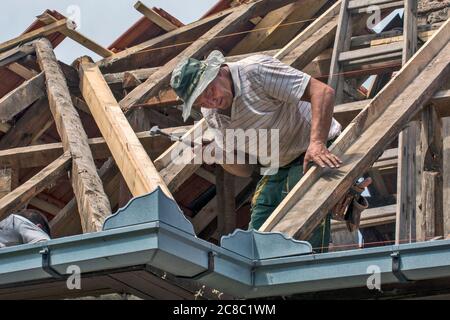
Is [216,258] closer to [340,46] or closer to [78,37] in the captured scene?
[340,46]

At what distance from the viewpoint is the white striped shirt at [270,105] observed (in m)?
8.55

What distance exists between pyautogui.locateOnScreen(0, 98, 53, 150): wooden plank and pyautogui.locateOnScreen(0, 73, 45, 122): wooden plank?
0.14 m

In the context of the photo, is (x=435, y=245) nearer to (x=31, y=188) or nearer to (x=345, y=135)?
(x=345, y=135)

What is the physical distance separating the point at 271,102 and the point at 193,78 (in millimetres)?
534

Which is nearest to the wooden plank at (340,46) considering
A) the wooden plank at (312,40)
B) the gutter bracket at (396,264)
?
the wooden plank at (312,40)

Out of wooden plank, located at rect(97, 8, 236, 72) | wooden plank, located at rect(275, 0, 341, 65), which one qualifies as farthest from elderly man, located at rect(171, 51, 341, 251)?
wooden plank, located at rect(97, 8, 236, 72)

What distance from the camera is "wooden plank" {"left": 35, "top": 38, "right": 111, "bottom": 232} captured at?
9523mm

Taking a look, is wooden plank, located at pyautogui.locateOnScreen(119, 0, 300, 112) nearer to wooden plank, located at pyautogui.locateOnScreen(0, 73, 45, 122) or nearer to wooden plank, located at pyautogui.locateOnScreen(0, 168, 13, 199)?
wooden plank, located at pyautogui.locateOnScreen(0, 73, 45, 122)

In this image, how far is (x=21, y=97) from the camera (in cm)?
1263

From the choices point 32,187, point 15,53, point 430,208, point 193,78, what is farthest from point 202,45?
point 193,78

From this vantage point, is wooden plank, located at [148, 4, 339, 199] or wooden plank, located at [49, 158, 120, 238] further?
wooden plank, located at [49, 158, 120, 238]

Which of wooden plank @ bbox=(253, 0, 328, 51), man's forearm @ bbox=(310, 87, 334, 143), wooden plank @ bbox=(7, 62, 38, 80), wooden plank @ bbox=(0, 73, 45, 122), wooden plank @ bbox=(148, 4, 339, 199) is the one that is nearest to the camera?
man's forearm @ bbox=(310, 87, 334, 143)

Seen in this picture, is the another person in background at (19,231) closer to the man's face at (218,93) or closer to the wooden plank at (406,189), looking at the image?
the man's face at (218,93)
